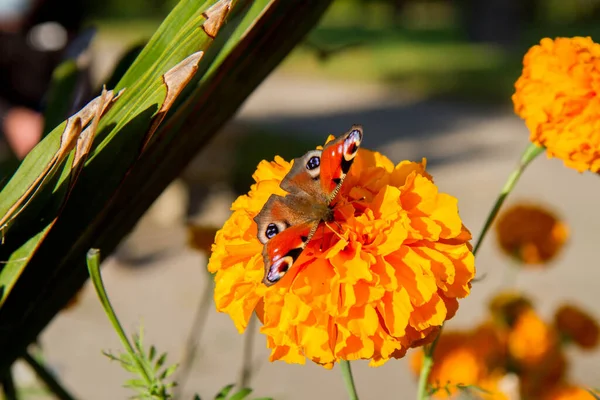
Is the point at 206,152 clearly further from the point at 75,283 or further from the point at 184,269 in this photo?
the point at 75,283

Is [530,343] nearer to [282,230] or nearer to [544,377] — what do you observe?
[544,377]

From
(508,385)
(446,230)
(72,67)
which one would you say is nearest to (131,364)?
(446,230)

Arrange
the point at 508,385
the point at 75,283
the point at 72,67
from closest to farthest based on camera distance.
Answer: the point at 75,283, the point at 72,67, the point at 508,385

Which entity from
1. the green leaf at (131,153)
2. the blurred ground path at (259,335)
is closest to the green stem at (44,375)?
the green leaf at (131,153)

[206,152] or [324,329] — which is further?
[206,152]

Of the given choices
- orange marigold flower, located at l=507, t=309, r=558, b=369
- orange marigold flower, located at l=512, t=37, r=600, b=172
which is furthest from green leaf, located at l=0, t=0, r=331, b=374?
orange marigold flower, located at l=507, t=309, r=558, b=369

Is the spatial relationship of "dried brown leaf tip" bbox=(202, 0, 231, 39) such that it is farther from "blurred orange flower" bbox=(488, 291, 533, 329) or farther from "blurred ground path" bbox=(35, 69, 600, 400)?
"blurred orange flower" bbox=(488, 291, 533, 329)

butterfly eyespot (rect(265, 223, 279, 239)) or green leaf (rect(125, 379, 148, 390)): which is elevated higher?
butterfly eyespot (rect(265, 223, 279, 239))
